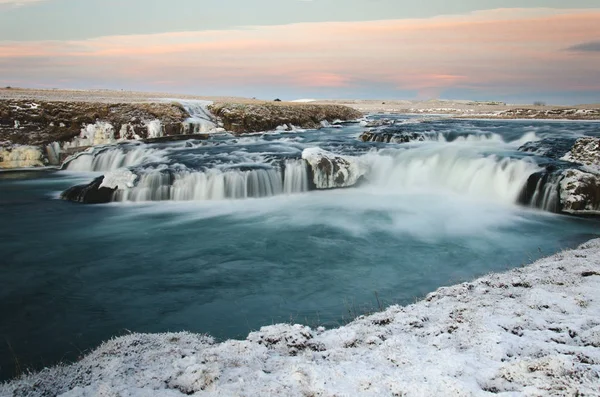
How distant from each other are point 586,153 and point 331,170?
35.1ft

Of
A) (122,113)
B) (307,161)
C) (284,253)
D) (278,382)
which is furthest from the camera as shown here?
(122,113)

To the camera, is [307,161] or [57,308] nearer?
[57,308]

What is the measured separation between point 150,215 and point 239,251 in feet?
17.8

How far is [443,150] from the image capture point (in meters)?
21.8

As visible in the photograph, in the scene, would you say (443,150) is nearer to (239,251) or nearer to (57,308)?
(239,251)

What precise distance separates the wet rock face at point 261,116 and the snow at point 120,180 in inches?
667

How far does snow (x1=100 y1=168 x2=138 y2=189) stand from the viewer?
17.2 meters

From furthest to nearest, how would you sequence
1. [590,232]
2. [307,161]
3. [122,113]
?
[122,113], [307,161], [590,232]

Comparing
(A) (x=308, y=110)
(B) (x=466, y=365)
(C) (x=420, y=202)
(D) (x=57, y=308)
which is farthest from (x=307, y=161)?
(A) (x=308, y=110)

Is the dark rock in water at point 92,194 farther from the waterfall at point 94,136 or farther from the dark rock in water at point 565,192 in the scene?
the dark rock in water at point 565,192

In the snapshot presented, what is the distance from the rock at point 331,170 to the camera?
1928 centimetres

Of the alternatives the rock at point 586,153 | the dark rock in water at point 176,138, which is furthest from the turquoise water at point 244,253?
the dark rock in water at point 176,138

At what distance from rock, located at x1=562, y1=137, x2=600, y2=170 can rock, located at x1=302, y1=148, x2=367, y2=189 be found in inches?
354

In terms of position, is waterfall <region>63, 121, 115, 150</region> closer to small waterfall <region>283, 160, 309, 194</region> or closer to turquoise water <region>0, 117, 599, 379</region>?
turquoise water <region>0, 117, 599, 379</region>
